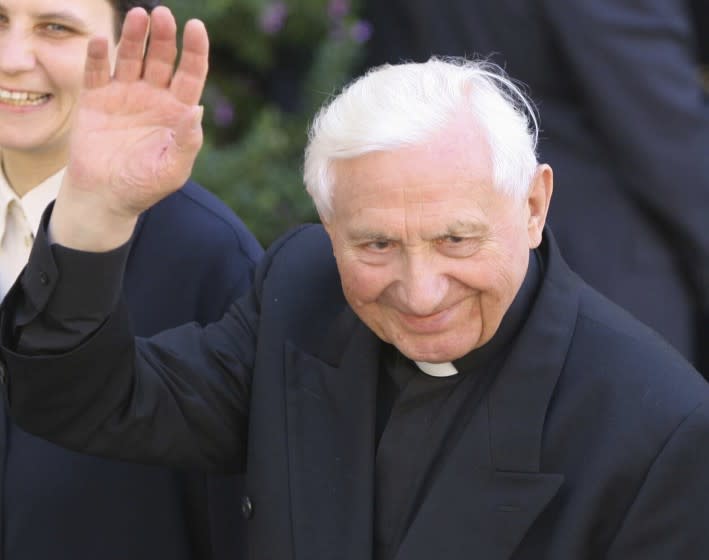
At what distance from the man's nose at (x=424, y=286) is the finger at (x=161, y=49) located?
450 millimetres

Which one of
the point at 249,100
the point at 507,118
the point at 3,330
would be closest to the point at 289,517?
the point at 3,330

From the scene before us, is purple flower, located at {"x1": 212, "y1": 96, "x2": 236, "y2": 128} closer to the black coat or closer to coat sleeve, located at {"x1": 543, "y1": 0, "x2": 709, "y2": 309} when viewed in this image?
coat sleeve, located at {"x1": 543, "y1": 0, "x2": 709, "y2": 309}

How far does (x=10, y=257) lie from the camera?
104 inches

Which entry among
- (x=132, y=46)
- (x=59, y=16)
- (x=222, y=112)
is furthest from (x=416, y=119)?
(x=222, y=112)

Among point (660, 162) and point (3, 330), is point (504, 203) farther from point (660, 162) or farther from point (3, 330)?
point (660, 162)

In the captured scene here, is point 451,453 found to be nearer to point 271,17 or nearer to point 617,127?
point 617,127

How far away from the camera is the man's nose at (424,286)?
207 cm

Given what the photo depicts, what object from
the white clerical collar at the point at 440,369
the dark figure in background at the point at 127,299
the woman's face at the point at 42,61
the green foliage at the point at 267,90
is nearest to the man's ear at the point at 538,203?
the white clerical collar at the point at 440,369

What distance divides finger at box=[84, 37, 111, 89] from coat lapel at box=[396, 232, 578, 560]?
74cm

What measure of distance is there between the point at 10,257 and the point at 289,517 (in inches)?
31.4

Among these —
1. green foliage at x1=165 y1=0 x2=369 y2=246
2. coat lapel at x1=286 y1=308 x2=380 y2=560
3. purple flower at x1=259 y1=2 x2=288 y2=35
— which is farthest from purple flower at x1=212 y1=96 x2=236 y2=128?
coat lapel at x1=286 y1=308 x2=380 y2=560

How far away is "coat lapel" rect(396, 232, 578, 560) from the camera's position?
6.72 ft

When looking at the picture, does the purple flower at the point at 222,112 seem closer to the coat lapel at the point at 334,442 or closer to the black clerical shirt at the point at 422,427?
the coat lapel at the point at 334,442

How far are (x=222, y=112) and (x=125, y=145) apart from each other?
8.31 ft
